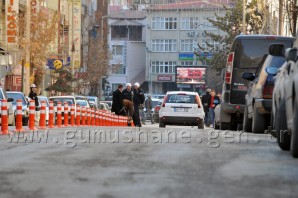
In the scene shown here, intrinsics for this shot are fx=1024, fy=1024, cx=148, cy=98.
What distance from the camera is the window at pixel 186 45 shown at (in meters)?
140

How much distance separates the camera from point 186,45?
140 metres

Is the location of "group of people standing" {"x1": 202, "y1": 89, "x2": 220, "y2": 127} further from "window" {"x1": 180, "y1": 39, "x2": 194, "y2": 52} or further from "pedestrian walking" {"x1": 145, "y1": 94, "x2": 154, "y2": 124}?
"window" {"x1": 180, "y1": 39, "x2": 194, "y2": 52}

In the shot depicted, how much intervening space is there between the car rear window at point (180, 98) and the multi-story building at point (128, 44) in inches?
4000

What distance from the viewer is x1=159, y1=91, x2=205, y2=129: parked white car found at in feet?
126

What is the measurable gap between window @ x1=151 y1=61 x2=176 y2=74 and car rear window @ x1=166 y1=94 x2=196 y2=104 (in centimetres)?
10092

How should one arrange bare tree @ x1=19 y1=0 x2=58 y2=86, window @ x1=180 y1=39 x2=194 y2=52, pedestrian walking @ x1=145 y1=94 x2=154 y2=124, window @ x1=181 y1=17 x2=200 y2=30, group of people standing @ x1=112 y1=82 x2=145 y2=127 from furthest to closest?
window @ x1=180 y1=39 x2=194 y2=52, window @ x1=181 y1=17 x2=200 y2=30, pedestrian walking @ x1=145 y1=94 x2=154 y2=124, bare tree @ x1=19 y1=0 x2=58 y2=86, group of people standing @ x1=112 y1=82 x2=145 y2=127

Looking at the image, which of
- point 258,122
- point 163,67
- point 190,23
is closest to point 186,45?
point 190,23

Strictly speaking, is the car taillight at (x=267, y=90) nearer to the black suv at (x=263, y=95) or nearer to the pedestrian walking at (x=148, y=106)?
the black suv at (x=263, y=95)

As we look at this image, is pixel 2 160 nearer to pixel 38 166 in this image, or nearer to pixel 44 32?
pixel 38 166

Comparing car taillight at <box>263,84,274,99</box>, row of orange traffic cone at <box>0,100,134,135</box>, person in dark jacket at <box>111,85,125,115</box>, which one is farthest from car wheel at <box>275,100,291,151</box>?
person in dark jacket at <box>111,85,125,115</box>

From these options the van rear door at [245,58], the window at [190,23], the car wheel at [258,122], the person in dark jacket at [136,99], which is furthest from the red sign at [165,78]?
the car wheel at [258,122]

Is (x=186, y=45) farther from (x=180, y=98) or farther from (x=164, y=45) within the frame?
(x=180, y=98)

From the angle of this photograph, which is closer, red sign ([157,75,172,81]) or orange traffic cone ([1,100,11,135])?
orange traffic cone ([1,100,11,135])

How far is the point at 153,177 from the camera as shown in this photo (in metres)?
9.53
